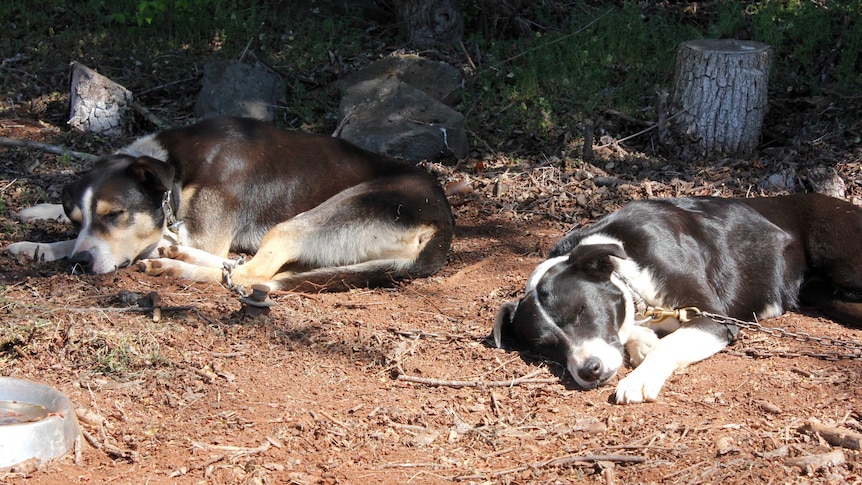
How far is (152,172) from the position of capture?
6.59m

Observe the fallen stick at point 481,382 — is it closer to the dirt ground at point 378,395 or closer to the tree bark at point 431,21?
the dirt ground at point 378,395

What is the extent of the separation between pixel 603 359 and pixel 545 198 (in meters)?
3.45

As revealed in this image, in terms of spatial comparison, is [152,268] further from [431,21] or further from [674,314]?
[431,21]

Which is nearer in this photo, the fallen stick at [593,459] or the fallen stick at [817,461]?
the fallen stick at [817,461]

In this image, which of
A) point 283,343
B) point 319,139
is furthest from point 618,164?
point 283,343

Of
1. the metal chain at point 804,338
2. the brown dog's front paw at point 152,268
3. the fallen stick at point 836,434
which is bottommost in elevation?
the brown dog's front paw at point 152,268

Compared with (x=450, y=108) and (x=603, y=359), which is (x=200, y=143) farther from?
(x=603, y=359)

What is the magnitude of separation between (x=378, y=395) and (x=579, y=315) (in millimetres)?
1177

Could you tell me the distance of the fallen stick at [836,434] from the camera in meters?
3.96

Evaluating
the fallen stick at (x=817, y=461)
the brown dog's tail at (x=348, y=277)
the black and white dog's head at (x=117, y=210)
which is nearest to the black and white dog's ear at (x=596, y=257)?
the fallen stick at (x=817, y=461)

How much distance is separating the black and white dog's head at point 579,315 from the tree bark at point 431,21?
6.59 metres

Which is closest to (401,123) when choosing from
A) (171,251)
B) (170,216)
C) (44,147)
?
(170,216)

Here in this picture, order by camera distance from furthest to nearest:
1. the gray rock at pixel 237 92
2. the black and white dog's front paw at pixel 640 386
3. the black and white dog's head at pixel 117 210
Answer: the gray rock at pixel 237 92 < the black and white dog's head at pixel 117 210 < the black and white dog's front paw at pixel 640 386

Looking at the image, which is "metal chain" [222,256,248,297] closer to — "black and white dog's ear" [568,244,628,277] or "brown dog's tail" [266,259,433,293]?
"brown dog's tail" [266,259,433,293]
